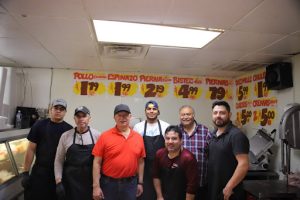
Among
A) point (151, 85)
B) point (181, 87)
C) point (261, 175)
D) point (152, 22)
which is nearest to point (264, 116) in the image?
point (261, 175)

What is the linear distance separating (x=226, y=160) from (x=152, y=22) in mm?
1471

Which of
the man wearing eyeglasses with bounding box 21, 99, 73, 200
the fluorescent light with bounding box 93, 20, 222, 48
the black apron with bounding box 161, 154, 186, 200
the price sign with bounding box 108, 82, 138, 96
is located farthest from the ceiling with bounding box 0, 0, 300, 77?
the black apron with bounding box 161, 154, 186, 200

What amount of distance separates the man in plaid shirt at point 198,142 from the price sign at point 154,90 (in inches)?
77.3

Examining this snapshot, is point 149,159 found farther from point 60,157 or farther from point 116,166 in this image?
point 60,157

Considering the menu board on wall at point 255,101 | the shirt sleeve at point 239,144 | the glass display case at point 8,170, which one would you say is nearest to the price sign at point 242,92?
the menu board on wall at point 255,101

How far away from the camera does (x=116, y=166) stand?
8.19 ft

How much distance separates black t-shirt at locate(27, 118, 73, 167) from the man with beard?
1.66m

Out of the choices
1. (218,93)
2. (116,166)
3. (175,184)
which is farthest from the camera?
(218,93)

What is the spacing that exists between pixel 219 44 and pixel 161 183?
1.72 meters

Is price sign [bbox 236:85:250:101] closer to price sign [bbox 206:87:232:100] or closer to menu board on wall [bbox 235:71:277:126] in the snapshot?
menu board on wall [bbox 235:71:277:126]

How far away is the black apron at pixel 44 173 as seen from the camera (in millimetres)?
2686

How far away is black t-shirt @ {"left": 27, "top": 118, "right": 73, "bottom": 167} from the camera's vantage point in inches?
107

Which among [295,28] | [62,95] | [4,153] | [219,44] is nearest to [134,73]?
[62,95]

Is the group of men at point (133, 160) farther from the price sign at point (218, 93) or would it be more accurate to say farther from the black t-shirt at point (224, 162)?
the price sign at point (218, 93)
